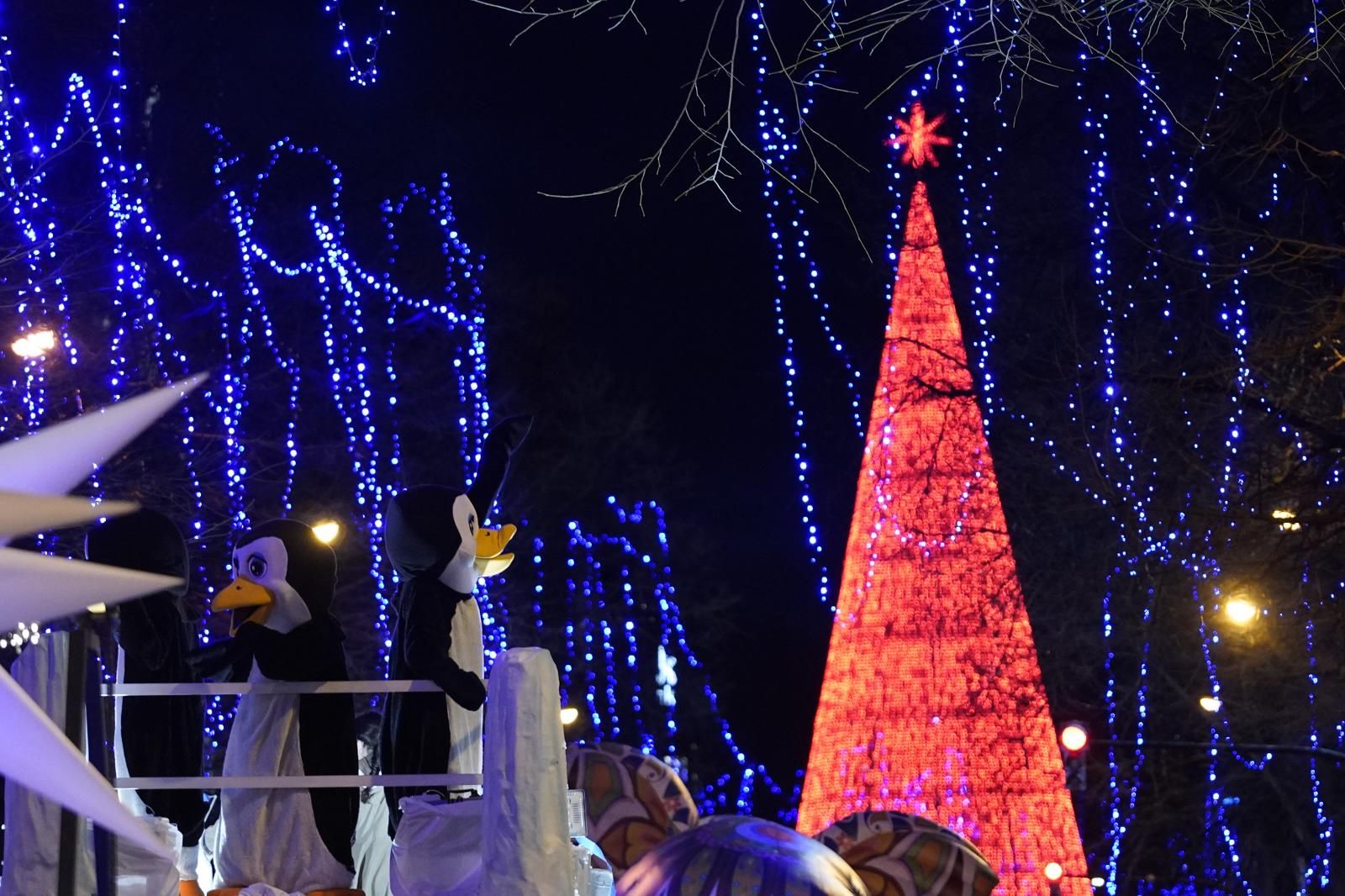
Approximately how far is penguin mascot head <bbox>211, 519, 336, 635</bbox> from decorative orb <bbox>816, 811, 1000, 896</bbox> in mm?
2697

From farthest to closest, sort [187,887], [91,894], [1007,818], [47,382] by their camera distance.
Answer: [47,382] → [1007,818] → [187,887] → [91,894]

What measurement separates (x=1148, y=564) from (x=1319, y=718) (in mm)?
3845

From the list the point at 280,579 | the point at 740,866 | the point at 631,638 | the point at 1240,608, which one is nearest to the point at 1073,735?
the point at 1240,608

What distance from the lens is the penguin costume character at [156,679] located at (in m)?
6.84

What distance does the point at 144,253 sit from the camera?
15711 millimetres

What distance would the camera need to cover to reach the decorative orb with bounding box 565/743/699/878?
27.1 feet

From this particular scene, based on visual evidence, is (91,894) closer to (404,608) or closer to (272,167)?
(404,608)

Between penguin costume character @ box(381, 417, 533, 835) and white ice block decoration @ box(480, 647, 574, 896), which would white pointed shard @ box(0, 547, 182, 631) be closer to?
white ice block decoration @ box(480, 647, 574, 896)

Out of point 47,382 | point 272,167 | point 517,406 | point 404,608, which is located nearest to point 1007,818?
point 404,608

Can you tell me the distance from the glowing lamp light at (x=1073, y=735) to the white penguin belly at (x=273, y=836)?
24.8 ft

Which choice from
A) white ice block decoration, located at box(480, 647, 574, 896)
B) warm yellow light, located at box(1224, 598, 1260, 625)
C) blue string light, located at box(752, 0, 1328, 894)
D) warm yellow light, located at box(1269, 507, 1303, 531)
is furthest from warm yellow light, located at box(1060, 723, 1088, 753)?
white ice block decoration, located at box(480, 647, 574, 896)

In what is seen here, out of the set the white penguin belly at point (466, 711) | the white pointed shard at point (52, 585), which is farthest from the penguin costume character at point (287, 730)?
the white pointed shard at point (52, 585)

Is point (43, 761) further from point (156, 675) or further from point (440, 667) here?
point (156, 675)

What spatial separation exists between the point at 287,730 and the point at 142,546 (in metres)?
1.18
